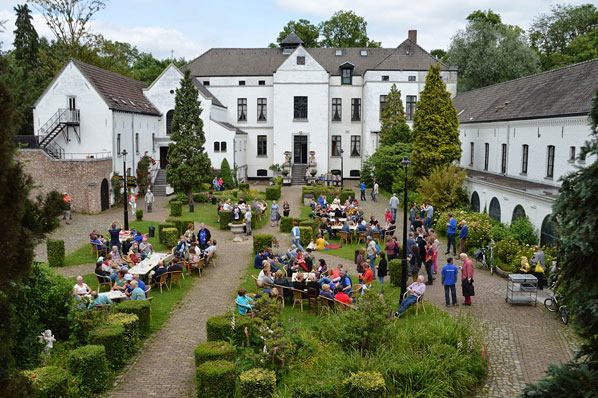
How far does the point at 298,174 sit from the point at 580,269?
40.3 metres

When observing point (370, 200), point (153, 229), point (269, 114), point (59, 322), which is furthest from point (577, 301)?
point (269, 114)

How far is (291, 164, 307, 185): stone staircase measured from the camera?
4669 centimetres

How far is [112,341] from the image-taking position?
11789mm

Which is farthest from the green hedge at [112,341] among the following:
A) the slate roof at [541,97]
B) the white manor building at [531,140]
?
the slate roof at [541,97]

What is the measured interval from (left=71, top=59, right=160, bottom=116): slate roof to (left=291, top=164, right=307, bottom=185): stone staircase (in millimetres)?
12933

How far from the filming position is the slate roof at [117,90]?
115 feet

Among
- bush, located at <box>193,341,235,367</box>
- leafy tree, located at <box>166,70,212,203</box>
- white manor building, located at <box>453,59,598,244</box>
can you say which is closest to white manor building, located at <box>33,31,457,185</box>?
leafy tree, located at <box>166,70,212,203</box>

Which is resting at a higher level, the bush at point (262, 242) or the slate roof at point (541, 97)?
the slate roof at point (541, 97)

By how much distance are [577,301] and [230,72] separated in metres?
45.8

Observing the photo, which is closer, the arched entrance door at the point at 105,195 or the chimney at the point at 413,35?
the arched entrance door at the point at 105,195

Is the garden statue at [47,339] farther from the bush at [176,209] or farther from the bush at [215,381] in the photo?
the bush at [176,209]

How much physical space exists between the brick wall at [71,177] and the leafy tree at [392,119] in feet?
72.6

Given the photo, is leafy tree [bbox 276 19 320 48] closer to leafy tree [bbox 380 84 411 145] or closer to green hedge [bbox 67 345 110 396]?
leafy tree [bbox 380 84 411 145]

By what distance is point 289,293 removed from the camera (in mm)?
16438
